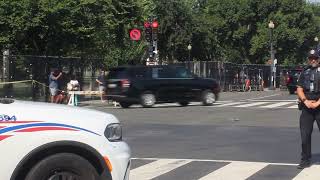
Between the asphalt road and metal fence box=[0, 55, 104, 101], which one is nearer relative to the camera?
the asphalt road

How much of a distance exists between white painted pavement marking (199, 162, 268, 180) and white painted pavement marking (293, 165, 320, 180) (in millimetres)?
708

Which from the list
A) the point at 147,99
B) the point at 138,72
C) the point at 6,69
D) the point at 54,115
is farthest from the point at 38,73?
the point at 54,115

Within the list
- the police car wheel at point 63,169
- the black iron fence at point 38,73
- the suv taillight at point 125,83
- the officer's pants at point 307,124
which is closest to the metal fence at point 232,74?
the black iron fence at point 38,73

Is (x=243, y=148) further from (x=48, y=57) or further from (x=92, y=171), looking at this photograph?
(x=48, y=57)

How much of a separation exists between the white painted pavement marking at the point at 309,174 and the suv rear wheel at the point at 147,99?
16.8 m

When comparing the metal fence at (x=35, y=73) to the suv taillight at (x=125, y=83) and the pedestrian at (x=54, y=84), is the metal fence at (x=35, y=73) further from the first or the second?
the suv taillight at (x=125, y=83)

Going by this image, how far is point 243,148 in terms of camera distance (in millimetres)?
12688

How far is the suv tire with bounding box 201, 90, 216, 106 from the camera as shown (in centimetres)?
2784

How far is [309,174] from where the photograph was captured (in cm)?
955

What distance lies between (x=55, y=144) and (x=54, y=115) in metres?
0.29

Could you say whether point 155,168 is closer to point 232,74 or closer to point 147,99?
point 147,99

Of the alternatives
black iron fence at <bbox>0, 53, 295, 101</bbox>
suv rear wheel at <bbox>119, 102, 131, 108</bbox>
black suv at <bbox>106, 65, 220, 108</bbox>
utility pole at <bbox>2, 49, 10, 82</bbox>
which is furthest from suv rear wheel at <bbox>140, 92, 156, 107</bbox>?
utility pole at <bbox>2, 49, 10, 82</bbox>

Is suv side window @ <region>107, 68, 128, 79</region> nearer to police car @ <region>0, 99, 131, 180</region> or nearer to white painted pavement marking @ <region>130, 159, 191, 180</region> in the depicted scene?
white painted pavement marking @ <region>130, 159, 191, 180</region>

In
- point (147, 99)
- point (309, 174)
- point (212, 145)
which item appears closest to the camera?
point (309, 174)
